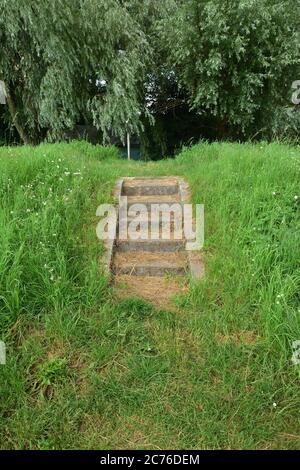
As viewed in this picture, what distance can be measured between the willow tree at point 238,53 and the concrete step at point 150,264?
5.19 metres

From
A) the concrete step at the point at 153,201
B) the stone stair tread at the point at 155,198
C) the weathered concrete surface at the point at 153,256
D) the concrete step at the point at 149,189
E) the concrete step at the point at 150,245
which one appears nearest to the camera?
the weathered concrete surface at the point at 153,256

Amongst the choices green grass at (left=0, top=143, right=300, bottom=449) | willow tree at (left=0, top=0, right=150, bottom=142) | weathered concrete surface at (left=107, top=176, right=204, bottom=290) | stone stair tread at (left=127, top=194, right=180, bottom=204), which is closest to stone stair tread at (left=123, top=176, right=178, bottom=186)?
stone stair tread at (left=127, top=194, right=180, bottom=204)

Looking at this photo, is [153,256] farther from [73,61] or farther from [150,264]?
[73,61]

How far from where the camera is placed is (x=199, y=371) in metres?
2.51

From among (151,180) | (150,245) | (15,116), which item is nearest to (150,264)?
→ (150,245)

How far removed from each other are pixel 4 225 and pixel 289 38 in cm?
732

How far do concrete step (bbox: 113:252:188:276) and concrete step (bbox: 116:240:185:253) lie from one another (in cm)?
7

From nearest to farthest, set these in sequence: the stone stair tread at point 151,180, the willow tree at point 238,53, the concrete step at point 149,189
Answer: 1. the concrete step at point 149,189
2. the stone stair tread at point 151,180
3. the willow tree at point 238,53

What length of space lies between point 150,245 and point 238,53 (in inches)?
214

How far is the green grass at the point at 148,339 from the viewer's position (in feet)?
7.26

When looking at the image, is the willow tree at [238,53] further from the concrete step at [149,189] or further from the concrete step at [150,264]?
the concrete step at [150,264]

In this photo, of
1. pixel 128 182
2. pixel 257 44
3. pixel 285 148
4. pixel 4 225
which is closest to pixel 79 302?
pixel 4 225

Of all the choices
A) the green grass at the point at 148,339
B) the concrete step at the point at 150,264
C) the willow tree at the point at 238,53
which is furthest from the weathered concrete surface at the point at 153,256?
the willow tree at the point at 238,53
